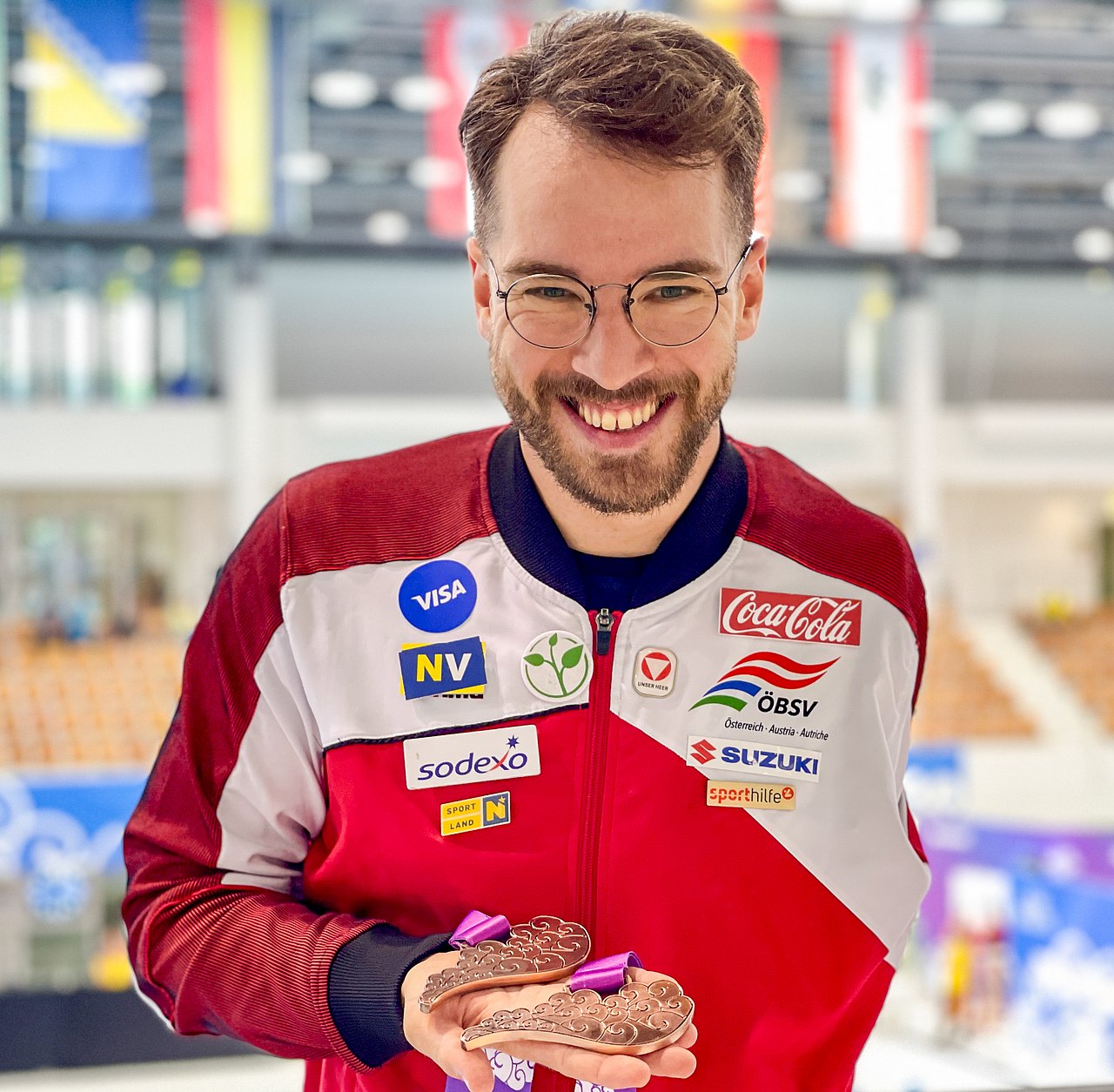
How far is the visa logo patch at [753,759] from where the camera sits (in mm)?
1108

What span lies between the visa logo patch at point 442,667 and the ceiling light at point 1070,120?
11.5 metres

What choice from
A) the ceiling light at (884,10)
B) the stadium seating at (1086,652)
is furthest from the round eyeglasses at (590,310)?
the stadium seating at (1086,652)

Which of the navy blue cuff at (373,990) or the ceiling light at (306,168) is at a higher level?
the ceiling light at (306,168)

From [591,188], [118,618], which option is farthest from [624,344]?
[118,618]

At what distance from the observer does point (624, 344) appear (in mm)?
1001

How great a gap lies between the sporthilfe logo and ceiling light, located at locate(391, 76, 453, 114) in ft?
31.9

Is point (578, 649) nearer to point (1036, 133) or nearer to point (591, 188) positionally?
point (591, 188)

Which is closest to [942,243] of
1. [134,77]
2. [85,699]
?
[134,77]

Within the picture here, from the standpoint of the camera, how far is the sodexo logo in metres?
1.14

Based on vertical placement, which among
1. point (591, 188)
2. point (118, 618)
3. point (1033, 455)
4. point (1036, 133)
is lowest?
point (118, 618)

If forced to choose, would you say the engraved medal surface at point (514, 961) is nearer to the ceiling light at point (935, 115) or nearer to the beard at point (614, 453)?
the beard at point (614, 453)

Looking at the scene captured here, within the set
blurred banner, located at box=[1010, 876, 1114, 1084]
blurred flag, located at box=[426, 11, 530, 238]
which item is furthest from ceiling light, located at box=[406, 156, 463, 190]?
blurred banner, located at box=[1010, 876, 1114, 1084]

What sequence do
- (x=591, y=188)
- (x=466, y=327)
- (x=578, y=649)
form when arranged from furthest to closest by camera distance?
1. (x=466, y=327)
2. (x=578, y=649)
3. (x=591, y=188)

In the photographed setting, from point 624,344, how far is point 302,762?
447mm
